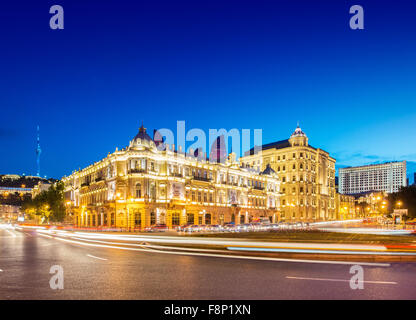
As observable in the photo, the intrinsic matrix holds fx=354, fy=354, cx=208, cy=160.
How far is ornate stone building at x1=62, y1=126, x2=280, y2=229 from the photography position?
60.7m

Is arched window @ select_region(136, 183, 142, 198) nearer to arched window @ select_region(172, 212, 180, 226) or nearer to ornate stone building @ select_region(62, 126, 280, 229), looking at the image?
ornate stone building @ select_region(62, 126, 280, 229)

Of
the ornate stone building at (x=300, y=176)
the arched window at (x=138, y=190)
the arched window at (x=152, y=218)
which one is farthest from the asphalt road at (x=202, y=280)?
the ornate stone building at (x=300, y=176)

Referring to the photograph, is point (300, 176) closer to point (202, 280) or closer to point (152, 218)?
point (152, 218)

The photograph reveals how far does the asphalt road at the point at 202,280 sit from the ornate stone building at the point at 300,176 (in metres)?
89.4

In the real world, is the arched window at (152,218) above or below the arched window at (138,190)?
below

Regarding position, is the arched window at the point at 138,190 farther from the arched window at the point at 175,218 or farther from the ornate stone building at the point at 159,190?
the arched window at the point at 175,218

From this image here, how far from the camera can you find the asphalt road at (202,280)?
30.5 feet

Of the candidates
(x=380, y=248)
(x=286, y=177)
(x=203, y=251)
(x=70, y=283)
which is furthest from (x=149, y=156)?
(x=286, y=177)

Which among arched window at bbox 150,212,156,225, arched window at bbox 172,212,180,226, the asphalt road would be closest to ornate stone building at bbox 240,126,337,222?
arched window at bbox 172,212,180,226

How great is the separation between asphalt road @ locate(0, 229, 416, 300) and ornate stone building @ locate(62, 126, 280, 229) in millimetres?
44843

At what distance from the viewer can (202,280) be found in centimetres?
1137
